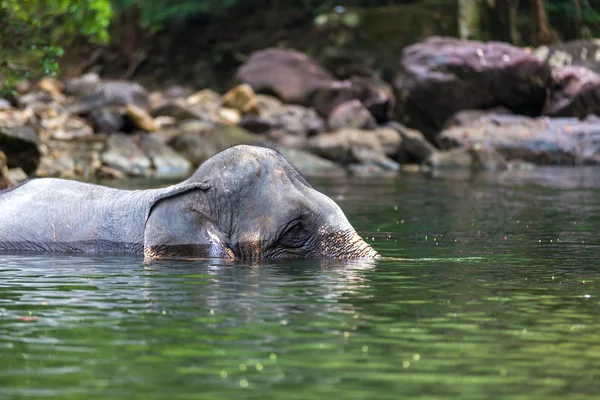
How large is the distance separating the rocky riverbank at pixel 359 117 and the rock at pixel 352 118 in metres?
0.05

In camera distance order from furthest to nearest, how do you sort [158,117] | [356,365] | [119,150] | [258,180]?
[158,117] < [119,150] < [258,180] < [356,365]

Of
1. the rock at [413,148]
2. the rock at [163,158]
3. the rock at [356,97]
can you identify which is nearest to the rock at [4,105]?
the rock at [163,158]

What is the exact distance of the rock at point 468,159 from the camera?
38312 millimetres

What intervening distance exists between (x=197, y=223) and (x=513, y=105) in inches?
1363

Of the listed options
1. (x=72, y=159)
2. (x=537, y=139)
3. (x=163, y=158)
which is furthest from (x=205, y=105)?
(x=72, y=159)

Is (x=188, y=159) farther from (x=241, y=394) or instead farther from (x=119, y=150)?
(x=241, y=394)

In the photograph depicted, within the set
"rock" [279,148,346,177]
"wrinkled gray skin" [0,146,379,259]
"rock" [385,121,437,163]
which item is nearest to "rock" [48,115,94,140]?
"rock" [279,148,346,177]

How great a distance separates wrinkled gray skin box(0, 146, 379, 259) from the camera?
476 inches

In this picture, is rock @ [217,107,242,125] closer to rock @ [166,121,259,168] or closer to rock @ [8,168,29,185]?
rock @ [166,121,259,168]

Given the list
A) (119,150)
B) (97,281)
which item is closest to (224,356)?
(97,281)

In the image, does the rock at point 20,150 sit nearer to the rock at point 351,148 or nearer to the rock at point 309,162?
the rock at point 309,162

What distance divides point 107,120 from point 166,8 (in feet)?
A: 66.9

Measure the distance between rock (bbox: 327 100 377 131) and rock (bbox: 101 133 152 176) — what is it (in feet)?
28.3

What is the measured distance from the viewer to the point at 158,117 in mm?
43656
